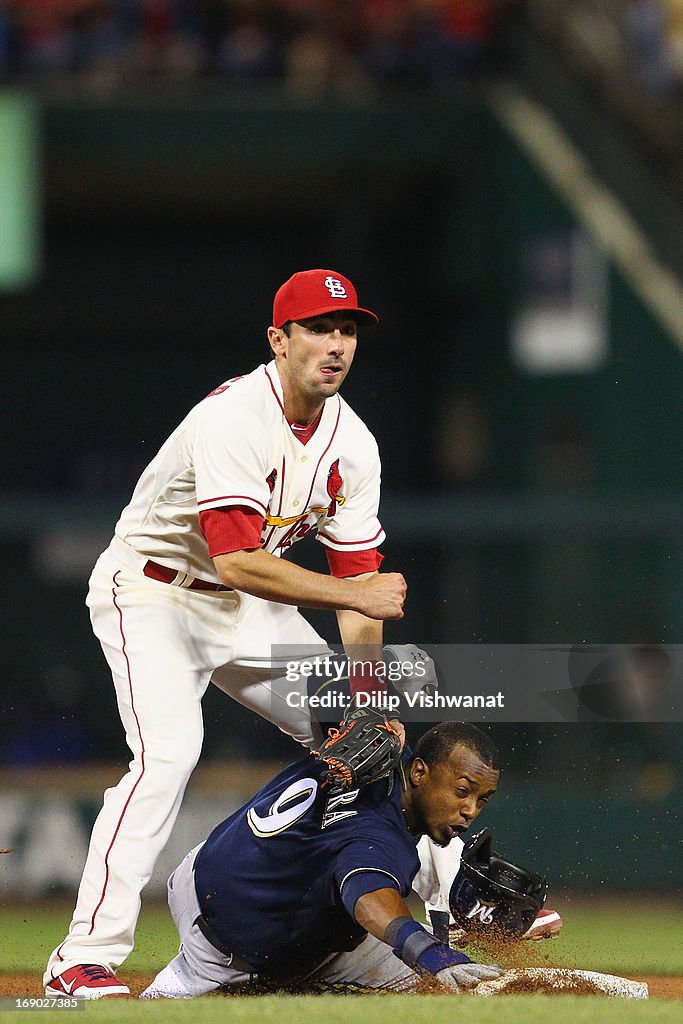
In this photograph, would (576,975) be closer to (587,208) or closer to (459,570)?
(459,570)

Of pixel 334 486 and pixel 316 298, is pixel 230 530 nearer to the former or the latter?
pixel 334 486

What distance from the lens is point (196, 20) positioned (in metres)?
10.6

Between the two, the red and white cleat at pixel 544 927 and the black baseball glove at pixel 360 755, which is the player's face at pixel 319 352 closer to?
the black baseball glove at pixel 360 755

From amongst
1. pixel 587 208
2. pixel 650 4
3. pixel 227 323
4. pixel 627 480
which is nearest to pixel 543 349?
pixel 587 208

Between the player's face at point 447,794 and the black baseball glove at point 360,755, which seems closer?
the black baseball glove at point 360,755

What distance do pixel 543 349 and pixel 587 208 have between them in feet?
3.16

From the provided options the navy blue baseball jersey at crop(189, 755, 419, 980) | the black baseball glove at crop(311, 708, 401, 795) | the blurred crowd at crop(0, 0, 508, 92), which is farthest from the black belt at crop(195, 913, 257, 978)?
the blurred crowd at crop(0, 0, 508, 92)

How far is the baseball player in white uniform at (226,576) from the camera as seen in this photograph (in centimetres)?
365

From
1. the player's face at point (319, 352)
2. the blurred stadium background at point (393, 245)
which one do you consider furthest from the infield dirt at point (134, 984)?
the blurred stadium background at point (393, 245)

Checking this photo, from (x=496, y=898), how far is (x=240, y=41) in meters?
8.06

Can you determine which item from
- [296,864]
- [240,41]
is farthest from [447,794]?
[240,41]

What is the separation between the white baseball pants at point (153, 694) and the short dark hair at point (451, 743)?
1.46 feet

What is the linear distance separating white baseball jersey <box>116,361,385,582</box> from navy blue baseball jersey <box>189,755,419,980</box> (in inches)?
26.2

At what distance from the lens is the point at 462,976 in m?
3.14
